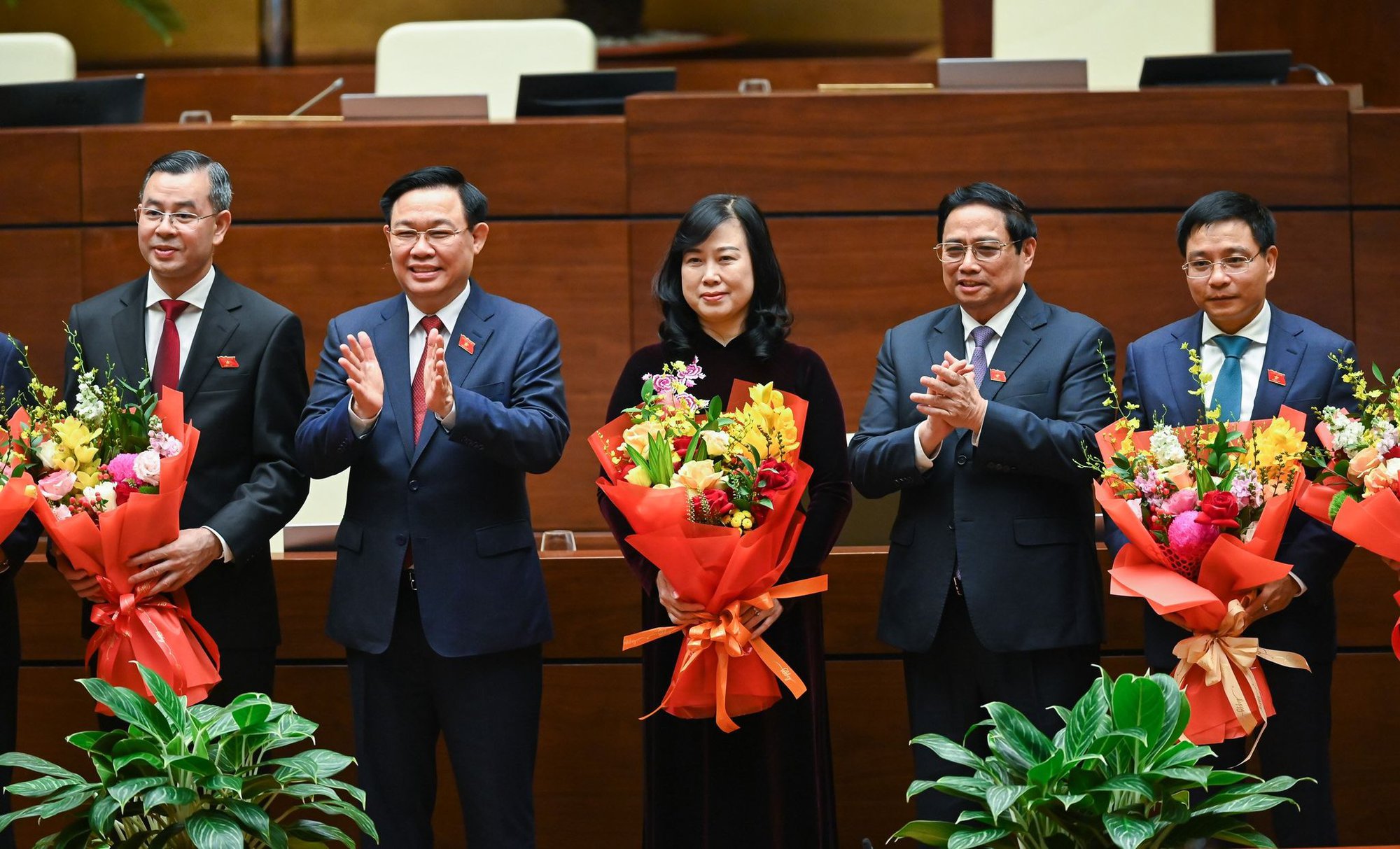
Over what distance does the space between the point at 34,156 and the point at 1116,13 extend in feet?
11.5

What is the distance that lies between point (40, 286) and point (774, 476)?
260 centimetres

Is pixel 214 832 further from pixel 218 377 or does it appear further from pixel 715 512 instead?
pixel 218 377

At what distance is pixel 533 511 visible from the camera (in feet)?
13.1

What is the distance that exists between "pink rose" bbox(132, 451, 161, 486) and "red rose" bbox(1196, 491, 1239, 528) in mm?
1712

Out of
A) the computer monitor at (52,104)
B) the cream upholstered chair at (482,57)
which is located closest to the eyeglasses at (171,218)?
the computer monitor at (52,104)

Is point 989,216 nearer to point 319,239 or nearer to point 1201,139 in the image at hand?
point 1201,139

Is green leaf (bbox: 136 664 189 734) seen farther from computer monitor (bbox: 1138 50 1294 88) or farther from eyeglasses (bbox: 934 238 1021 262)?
computer monitor (bbox: 1138 50 1294 88)

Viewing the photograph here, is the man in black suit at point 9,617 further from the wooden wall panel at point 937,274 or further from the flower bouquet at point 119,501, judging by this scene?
the wooden wall panel at point 937,274

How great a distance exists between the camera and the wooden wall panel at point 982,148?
4008mm

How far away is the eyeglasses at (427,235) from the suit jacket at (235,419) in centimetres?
29

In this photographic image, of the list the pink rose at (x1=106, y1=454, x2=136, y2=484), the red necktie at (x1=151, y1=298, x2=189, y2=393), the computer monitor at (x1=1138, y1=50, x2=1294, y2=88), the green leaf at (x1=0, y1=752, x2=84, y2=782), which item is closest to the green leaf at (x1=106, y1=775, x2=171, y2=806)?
the green leaf at (x1=0, y1=752, x2=84, y2=782)

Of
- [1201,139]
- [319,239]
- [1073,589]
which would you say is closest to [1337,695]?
[1073,589]

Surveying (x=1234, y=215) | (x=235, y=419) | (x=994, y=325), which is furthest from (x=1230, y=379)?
(x=235, y=419)

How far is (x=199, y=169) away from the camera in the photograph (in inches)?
115
